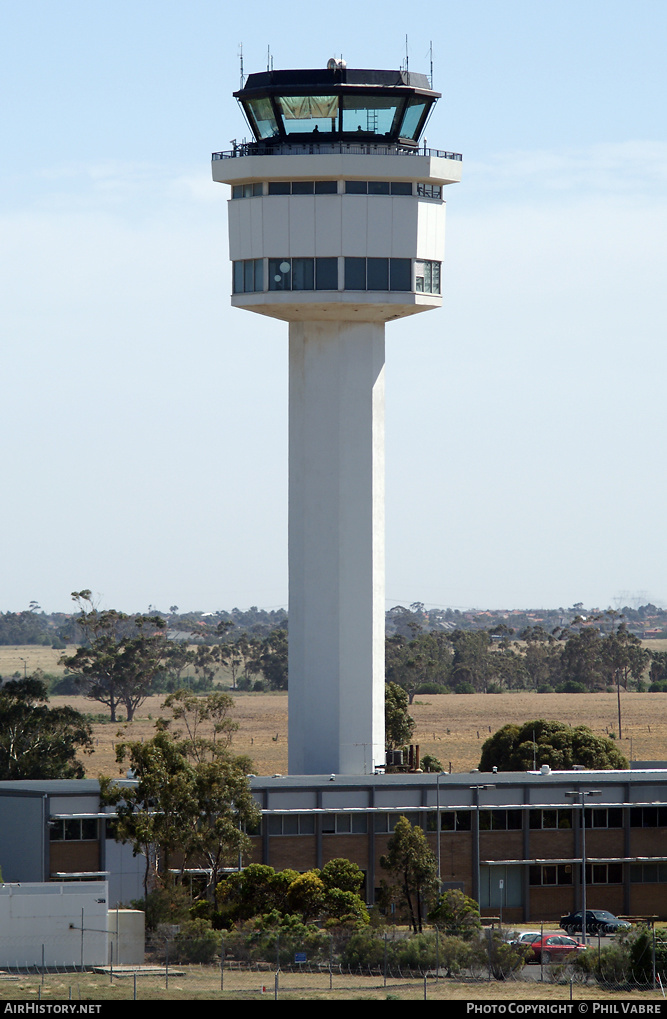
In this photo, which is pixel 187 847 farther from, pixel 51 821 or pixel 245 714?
pixel 245 714

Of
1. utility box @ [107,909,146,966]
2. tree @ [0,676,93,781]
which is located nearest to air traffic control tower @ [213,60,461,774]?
utility box @ [107,909,146,966]

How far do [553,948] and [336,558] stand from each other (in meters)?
23.6

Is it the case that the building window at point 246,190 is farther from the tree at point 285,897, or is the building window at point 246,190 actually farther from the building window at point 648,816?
the building window at point 648,816

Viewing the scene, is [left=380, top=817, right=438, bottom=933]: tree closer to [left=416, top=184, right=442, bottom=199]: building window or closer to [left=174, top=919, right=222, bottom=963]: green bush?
[left=174, top=919, right=222, bottom=963]: green bush

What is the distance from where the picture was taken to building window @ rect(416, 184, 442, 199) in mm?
78375

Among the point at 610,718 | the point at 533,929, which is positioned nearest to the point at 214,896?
the point at 533,929

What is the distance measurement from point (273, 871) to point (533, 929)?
38.4 feet

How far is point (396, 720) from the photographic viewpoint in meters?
104

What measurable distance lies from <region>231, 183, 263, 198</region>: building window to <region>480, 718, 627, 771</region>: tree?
3599 cm

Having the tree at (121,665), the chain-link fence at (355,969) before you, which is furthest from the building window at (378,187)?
the tree at (121,665)

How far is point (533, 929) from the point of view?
229 feet

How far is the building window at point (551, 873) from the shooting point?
244 feet

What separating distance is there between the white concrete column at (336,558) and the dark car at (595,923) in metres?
12.5

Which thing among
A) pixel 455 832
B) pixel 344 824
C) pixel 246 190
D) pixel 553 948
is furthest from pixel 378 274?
pixel 553 948
